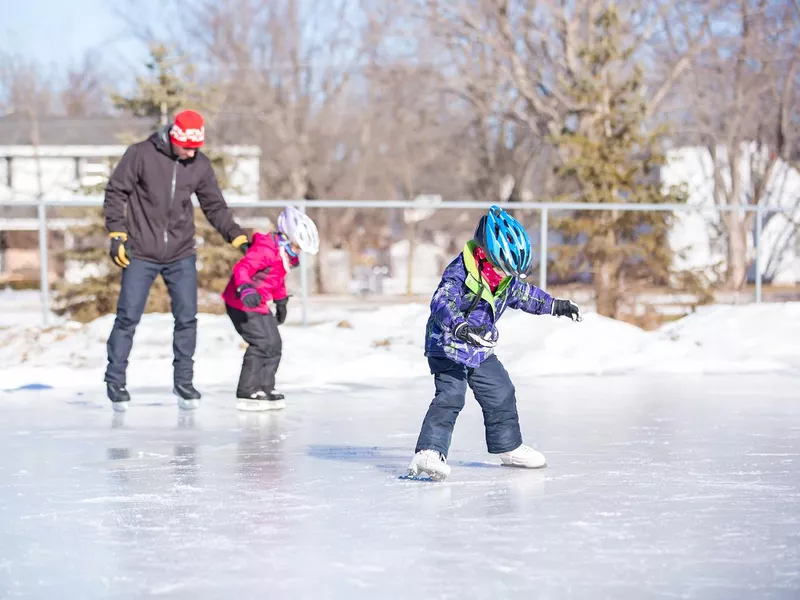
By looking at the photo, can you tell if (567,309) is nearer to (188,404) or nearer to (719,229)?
(188,404)

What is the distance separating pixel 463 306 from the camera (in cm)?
426

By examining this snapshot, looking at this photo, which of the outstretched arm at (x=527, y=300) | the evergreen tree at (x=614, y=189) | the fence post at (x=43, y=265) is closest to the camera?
the outstretched arm at (x=527, y=300)

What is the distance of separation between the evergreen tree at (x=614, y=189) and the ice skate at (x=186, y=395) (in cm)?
532

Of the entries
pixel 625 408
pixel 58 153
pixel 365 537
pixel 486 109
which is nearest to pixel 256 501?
pixel 365 537

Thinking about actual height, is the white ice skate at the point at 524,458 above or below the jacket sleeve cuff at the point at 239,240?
below

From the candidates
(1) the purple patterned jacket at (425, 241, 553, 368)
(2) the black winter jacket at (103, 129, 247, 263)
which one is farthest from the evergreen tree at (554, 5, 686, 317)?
(1) the purple patterned jacket at (425, 241, 553, 368)

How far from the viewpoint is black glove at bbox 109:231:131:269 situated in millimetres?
6082

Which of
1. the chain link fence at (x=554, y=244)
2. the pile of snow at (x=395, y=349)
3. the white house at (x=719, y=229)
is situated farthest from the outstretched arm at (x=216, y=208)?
the white house at (x=719, y=229)

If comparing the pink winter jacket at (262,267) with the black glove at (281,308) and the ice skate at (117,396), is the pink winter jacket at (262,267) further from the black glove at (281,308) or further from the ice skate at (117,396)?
the ice skate at (117,396)

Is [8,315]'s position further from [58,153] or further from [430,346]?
[58,153]

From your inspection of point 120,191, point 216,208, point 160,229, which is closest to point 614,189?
point 216,208

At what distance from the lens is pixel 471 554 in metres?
3.25

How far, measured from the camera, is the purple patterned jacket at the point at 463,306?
4227 mm

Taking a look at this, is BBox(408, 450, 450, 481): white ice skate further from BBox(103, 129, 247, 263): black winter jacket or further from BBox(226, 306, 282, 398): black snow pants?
BBox(103, 129, 247, 263): black winter jacket
